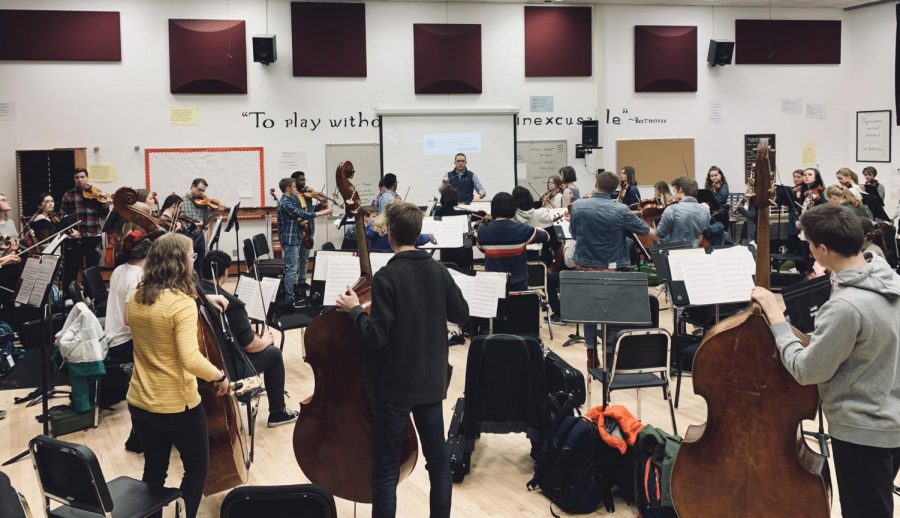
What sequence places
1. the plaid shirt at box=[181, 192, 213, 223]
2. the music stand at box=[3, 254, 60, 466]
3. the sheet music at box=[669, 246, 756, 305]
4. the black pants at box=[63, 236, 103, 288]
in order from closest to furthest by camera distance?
the sheet music at box=[669, 246, 756, 305]
the music stand at box=[3, 254, 60, 466]
the black pants at box=[63, 236, 103, 288]
the plaid shirt at box=[181, 192, 213, 223]

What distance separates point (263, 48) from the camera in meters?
11.4

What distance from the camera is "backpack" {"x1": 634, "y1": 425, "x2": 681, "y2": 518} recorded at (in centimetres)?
386

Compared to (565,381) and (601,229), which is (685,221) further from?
(565,381)

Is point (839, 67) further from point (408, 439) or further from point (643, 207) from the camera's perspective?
point (408, 439)

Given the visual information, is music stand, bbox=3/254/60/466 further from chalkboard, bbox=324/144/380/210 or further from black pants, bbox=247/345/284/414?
chalkboard, bbox=324/144/380/210

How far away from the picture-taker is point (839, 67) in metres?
13.6

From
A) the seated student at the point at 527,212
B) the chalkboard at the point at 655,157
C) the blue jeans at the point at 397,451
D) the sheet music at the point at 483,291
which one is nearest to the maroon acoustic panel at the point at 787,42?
the chalkboard at the point at 655,157

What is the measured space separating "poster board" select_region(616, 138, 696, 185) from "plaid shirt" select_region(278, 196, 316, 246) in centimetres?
583

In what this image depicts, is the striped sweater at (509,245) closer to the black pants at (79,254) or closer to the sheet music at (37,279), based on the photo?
the sheet music at (37,279)

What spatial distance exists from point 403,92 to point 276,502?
10.1 m

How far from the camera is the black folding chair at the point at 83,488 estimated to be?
2852 mm

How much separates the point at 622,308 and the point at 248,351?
89.3 inches

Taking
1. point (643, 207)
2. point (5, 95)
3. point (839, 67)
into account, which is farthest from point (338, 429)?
point (839, 67)

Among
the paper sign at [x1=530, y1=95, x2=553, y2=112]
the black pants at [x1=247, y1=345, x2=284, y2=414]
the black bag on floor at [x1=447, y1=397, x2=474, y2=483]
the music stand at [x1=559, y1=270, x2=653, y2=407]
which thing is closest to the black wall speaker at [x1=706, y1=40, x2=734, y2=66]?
the paper sign at [x1=530, y1=95, x2=553, y2=112]
